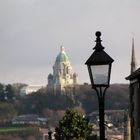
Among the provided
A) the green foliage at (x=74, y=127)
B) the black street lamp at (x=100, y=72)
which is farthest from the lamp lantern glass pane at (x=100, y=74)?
the green foliage at (x=74, y=127)

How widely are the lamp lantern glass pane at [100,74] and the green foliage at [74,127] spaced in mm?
56227

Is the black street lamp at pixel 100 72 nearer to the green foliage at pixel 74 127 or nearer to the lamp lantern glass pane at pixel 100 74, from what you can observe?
the lamp lantern glass pane at pixel 100 74

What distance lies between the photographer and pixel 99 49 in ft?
59.7

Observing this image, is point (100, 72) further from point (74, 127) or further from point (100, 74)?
point (74, 127)

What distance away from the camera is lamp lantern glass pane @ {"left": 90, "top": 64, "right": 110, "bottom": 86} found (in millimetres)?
17828

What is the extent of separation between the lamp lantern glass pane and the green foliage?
56227mm

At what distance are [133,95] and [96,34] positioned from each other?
22.6 meters

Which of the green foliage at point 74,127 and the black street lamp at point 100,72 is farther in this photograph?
the green foliage at point 74,127

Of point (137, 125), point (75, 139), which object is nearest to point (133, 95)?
point (137, 125)

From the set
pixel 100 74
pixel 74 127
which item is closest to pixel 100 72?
pixel 100 74

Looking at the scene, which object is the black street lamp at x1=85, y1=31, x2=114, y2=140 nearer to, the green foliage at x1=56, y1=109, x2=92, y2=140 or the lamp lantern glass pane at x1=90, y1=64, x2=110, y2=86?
the lamp lantern glass pane at x1=90, y1=64, x2=110, y2=86

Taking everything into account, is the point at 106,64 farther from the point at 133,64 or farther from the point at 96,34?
the point at 133,64

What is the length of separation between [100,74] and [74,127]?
2305 inches

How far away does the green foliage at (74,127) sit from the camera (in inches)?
2953
